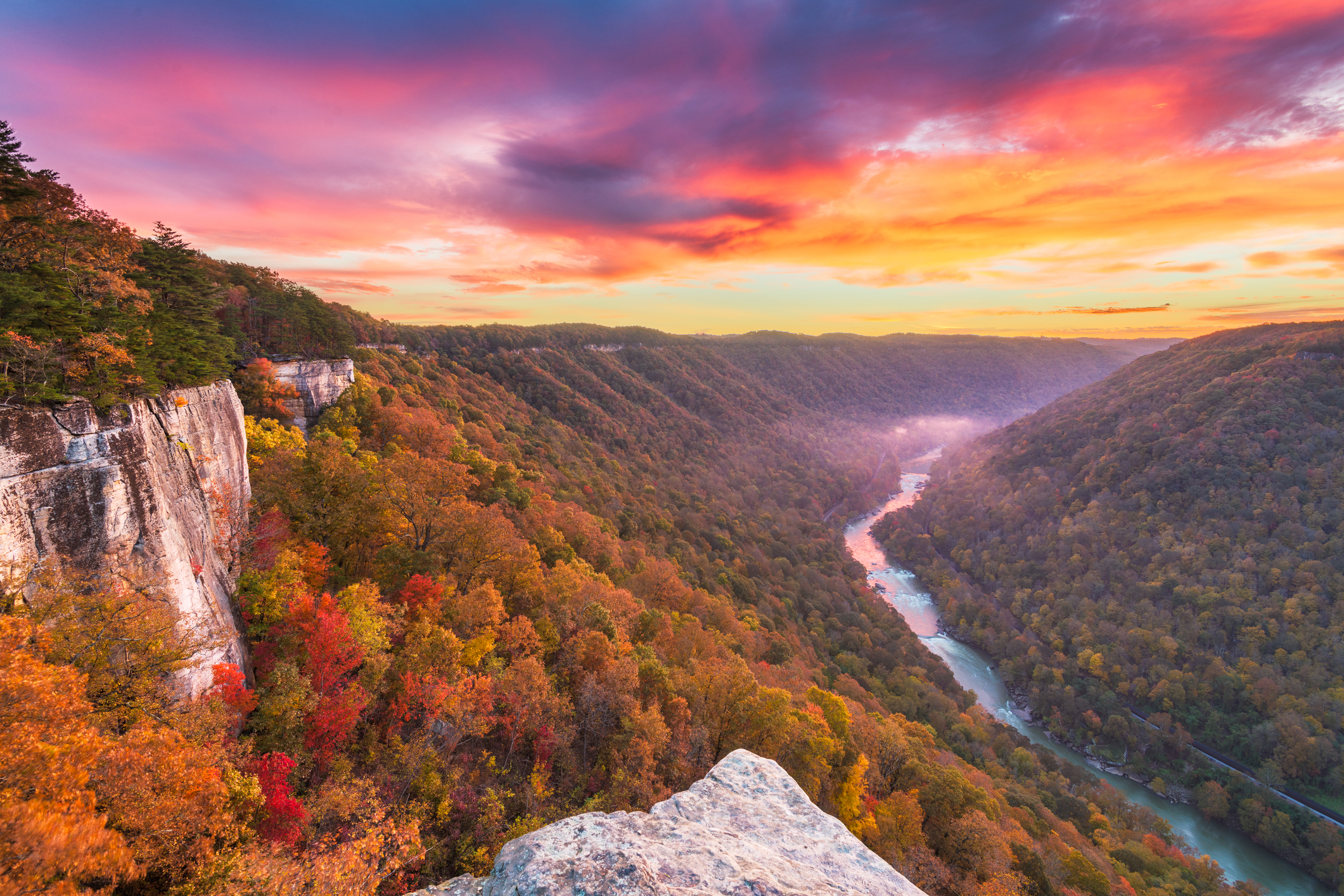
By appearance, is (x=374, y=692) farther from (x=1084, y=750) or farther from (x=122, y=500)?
(x=1084, y=750)

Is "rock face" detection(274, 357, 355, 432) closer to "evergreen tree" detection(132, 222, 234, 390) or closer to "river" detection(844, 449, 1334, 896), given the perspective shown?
"evergreen tree" detection(132, 222, 234, 390)

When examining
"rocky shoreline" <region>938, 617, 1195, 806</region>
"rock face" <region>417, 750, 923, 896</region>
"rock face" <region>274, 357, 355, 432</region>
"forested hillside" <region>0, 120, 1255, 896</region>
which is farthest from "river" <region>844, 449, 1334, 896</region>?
"rock face" <region>274, 357, 355, 432</region>

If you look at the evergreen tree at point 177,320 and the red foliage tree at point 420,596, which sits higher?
the evergreen tree at point 177,320

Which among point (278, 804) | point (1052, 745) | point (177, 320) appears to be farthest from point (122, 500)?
point (1052, 745)

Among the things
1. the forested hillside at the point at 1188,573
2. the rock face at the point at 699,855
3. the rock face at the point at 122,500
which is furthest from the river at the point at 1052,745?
the rock face at the point at 122,500

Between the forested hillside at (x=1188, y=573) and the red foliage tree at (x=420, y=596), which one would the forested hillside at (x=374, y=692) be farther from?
the forested hillside at (x=1188, y=573)

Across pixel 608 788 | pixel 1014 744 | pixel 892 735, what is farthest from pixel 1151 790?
pixel 608 788
